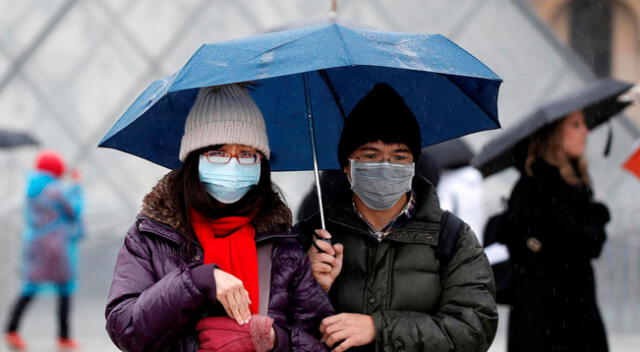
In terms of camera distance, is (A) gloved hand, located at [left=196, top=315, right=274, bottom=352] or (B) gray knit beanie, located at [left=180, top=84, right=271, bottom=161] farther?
(B) gray knit beanie, located at [left=180, top=84, right=271, bottom=161]

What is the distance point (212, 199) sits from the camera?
2.47 metres

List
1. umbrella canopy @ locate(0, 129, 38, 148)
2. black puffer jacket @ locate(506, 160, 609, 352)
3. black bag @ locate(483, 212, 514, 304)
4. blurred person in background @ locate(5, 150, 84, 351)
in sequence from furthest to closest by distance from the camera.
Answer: umbrella canopy @ locate(0, 129, 38, 148) < blurred person in background @ locate(5, 150, 84, 351) < black bag @ locate(483, 212, 514, 304) < black puffer jacket @ locate(506, 160, 609, 352)

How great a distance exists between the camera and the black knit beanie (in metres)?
2.58

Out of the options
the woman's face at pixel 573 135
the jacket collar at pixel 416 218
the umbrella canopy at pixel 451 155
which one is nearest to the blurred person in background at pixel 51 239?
the umbrella canopy at pixel 451 155

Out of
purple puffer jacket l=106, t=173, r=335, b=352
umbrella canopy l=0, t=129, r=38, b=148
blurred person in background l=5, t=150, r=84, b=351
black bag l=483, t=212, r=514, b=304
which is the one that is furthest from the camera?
umbrella canopy l=0, t=129, r=38, b=148

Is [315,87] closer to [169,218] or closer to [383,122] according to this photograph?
[383,122]

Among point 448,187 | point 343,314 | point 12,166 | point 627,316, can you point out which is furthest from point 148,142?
point 12,166

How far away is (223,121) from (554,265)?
1.92 meters

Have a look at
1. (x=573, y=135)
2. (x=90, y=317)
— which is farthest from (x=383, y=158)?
(x=90, y=317)

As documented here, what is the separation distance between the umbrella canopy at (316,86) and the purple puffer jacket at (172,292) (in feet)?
0.95

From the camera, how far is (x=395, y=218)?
2654mm

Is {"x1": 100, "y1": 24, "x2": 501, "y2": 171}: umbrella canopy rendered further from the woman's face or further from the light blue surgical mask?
the woman's face

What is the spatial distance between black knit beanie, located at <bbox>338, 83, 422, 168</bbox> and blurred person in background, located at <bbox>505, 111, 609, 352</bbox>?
1431 millimetres

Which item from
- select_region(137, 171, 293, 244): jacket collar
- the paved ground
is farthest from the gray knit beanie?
the paved ground
